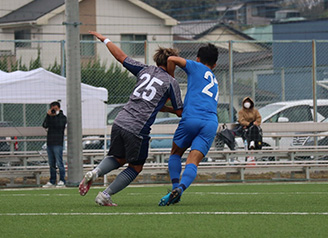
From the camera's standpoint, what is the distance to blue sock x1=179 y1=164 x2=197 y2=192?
754 centimetres

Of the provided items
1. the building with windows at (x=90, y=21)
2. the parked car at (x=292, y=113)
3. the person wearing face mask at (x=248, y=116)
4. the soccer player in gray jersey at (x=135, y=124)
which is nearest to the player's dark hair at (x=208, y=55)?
the soccer player in gray jersey at (x=135, y=124)

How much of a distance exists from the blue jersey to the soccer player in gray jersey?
16 cm

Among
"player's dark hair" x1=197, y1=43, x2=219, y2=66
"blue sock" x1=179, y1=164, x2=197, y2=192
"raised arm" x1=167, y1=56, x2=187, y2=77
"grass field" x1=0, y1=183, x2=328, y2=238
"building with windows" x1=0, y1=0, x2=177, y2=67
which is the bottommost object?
"grass field" x1=0, y1=183, x2=328, y2=238

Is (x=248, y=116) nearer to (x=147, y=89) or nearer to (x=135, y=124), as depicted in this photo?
(x=147, y=89)

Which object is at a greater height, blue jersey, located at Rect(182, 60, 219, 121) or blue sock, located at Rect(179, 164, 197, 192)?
blue jersey, located at Rect(182, 60, 219, 121)

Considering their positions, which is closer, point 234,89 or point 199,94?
point 199,94

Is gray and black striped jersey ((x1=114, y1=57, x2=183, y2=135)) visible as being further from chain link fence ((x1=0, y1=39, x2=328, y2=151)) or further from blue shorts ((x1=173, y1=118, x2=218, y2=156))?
chain link fence ((x1=0, y1=39, x2=328, y2=151))

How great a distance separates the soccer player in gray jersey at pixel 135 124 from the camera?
7.52 meters

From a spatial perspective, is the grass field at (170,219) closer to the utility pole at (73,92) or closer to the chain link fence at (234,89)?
the utility pole at (73,92)

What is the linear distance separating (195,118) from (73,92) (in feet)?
19.6

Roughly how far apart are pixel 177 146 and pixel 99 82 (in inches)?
364

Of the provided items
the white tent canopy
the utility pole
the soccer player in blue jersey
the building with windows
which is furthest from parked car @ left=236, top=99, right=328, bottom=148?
the building with windows

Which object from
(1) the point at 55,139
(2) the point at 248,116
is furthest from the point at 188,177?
(2) the point at 248,116

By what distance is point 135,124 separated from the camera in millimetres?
7527
